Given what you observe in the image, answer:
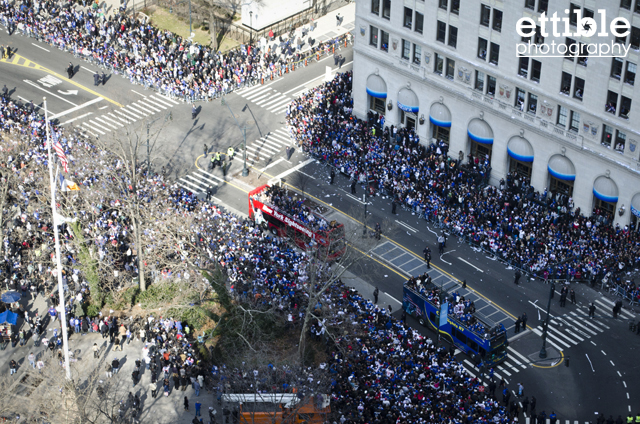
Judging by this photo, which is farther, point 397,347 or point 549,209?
point 549,209

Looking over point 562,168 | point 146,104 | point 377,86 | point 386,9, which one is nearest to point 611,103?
point 562,168

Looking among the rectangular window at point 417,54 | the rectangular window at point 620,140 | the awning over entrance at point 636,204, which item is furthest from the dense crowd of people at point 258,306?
the rectangular window at point 417,54

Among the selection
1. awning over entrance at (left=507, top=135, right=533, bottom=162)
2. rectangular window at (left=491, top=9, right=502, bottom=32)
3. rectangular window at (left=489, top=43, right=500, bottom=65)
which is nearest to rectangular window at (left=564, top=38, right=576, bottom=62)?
rectangular window at (left=491, top=9, right=502, bottom=32)

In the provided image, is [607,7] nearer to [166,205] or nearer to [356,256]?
[356,256]

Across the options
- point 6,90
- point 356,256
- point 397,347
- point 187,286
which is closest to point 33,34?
point 6,90

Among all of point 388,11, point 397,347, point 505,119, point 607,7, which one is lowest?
point 397,347

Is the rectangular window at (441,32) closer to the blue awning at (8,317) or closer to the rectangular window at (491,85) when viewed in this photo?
the rectangular window at (491,85)

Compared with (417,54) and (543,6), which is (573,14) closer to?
(543,6)
